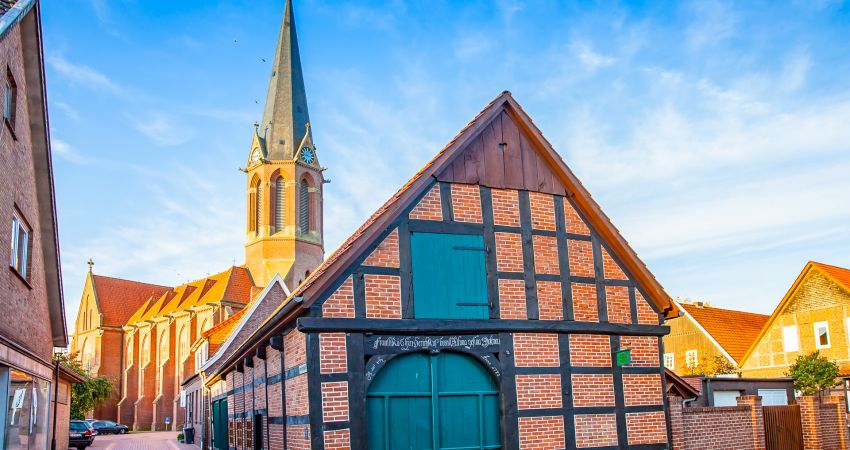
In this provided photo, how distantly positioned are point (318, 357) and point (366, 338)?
2.95 feet

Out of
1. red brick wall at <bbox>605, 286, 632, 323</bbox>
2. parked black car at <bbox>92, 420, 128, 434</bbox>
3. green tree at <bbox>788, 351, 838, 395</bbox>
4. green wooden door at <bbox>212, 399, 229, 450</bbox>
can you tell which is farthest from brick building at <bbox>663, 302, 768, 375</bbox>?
parked black car at <bbox>92, 420, 128, 434</bbox>

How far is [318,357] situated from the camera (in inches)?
476

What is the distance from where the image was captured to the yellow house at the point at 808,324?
1193 inches

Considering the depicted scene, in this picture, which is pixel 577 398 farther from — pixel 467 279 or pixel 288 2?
pixel 288 2

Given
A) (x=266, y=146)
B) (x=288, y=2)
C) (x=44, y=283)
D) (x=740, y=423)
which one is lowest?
(x=740, y=423)

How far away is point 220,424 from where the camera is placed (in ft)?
81.8

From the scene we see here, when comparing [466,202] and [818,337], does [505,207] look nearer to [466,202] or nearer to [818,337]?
[466,202]

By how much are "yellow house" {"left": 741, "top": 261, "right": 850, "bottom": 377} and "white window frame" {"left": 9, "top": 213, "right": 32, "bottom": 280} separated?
27917 mm

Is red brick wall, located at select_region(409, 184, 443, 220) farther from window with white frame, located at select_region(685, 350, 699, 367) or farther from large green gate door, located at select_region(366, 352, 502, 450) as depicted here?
window with white frame, located at select_region(685, 350, 699, 367)

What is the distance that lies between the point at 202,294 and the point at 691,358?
42448 millimetres

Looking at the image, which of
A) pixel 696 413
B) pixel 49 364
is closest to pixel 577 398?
pixel 696 413

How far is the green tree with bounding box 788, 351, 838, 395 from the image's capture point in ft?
87.5

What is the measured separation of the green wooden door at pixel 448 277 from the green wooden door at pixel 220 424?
12.5 metres

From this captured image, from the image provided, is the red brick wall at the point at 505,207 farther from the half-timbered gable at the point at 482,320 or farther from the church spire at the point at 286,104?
the church spire at the point at 286,104
